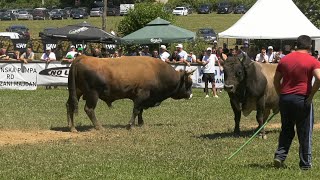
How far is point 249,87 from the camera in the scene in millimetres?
14852

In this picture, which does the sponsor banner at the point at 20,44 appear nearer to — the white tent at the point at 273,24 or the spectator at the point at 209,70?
the white tent at the point at 273,24

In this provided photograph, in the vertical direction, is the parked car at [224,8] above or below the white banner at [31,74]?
above

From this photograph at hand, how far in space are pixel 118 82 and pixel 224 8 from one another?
7131 centimetres

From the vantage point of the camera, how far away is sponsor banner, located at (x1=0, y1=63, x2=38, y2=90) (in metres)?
27.9

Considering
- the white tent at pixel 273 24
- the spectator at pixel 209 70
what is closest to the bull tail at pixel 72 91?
the spectator at pixel 209 70

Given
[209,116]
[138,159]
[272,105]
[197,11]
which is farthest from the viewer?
[197,11]

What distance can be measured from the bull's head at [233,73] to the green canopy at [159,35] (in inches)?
693

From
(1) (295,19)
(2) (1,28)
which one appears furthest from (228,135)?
(2) (1,28)

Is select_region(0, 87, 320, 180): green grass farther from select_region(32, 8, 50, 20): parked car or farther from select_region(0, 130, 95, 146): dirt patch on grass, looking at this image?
select_region(32, 8, 50, 20): parked car

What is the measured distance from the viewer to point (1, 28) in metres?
71.0

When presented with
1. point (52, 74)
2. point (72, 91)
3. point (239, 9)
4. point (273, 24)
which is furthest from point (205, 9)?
point (72, 91)

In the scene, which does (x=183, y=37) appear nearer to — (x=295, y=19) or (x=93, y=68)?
(x=295, y=19)

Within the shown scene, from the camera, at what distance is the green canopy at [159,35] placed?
32.3 m

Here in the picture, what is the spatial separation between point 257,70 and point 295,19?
586 inches
